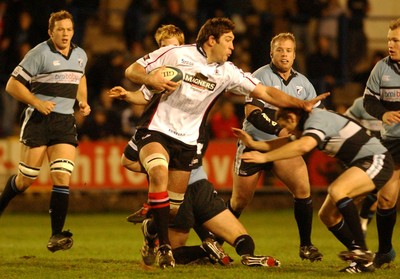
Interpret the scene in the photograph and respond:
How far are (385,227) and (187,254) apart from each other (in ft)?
6.51

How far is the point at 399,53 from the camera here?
32.8 ft

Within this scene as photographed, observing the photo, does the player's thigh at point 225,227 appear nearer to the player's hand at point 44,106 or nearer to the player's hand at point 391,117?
the player's hand at point 391,117

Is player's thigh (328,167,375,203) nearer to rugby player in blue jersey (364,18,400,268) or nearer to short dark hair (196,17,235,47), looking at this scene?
rugby player in blue jersey (364,18,400,268)

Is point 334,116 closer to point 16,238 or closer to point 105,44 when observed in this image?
point 16,238

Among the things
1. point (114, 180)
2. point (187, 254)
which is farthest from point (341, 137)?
point (114, 180)

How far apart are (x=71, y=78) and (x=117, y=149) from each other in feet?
19.6

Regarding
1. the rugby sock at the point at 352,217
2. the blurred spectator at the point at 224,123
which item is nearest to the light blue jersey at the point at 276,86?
the rugby sock at the point at 352,217

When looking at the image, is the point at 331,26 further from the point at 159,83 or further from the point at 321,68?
the point at 159,83

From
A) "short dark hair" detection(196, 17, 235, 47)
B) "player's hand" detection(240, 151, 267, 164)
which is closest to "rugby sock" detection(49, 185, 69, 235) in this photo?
"short dark hair" detection(196, 17, 235, 47)

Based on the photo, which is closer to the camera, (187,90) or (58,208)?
(187,90)

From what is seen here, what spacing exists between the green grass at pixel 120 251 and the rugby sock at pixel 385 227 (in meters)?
0.23

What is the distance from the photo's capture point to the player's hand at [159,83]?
9000mm

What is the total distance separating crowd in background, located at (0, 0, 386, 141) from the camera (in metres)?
17.1

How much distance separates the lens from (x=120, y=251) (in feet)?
37.5
